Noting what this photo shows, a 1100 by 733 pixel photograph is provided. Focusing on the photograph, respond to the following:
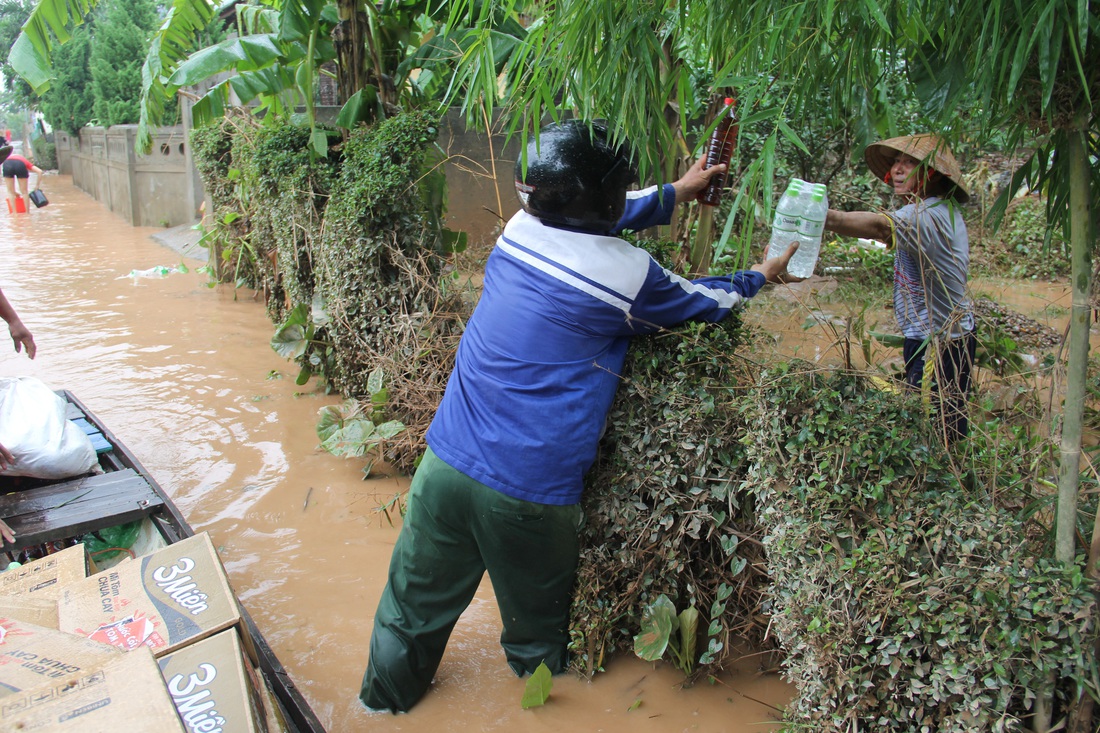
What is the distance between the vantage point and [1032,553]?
7.17ft

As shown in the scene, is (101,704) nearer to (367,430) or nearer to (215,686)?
(215,686)

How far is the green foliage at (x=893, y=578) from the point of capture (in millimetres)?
1999

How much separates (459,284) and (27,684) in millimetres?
3776

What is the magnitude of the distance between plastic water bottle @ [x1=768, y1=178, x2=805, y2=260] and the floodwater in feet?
5.40

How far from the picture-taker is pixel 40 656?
2113 millimetres

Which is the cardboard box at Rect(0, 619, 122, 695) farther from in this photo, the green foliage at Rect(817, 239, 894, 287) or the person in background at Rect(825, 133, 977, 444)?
the green foliage at Rect(817, 239, 894, 287)

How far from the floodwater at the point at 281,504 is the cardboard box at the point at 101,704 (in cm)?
158

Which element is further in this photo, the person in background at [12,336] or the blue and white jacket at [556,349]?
the person in background at [12,336]

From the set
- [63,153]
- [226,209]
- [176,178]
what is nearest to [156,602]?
[226,209]

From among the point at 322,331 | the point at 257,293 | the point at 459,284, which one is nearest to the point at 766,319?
the point at 459,284

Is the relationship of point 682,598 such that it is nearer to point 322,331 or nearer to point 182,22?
point 322,331

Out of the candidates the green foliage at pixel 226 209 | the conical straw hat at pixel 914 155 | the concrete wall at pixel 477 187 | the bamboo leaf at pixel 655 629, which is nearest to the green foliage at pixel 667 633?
the bamboo leaf at pixel 655 629

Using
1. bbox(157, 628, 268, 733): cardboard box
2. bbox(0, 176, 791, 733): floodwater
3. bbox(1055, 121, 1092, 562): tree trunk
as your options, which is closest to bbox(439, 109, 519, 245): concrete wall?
bbox(0, 176, 791, 733): floodwater

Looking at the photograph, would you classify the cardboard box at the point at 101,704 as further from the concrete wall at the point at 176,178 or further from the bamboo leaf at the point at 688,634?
the concrete wall at the point at 176,178
